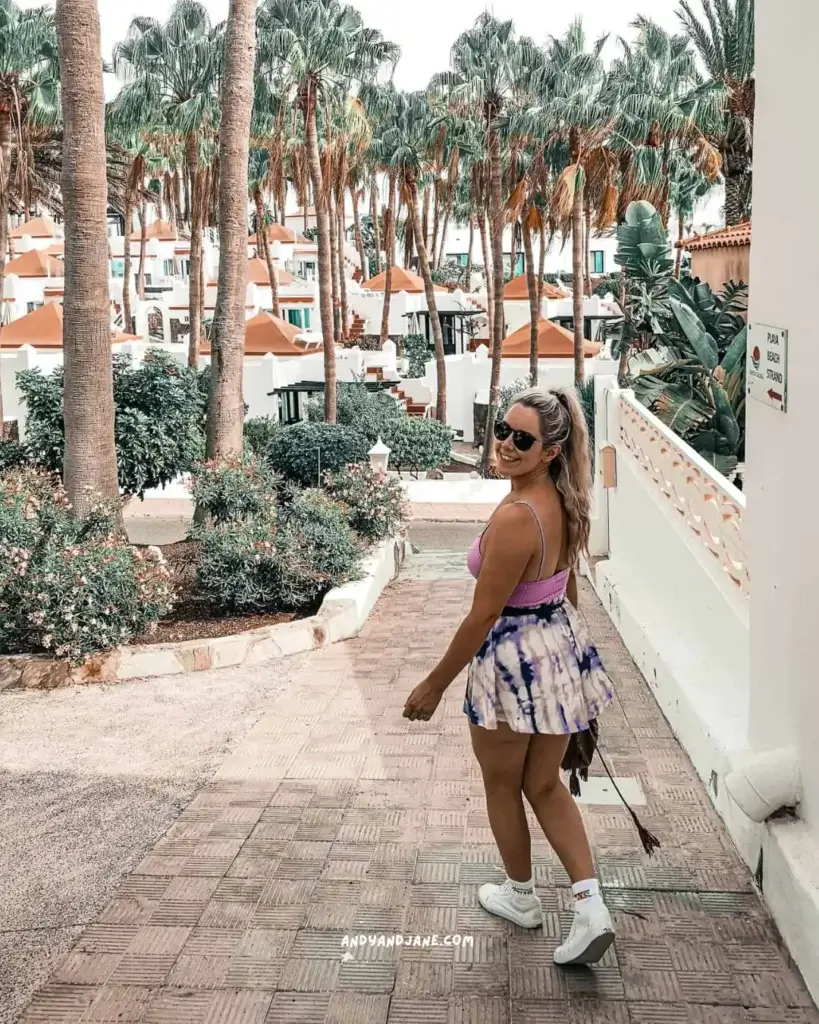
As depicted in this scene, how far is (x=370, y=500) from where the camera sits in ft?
41.4

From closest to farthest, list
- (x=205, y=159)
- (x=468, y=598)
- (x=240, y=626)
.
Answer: (x=240, y=626) → (x=468, y=598) → (x=205, y=159)

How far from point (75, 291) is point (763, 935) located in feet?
27.3

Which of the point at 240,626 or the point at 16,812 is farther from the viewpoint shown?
the point at 240,626

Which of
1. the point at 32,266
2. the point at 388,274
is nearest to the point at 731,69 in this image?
the point at 388,274

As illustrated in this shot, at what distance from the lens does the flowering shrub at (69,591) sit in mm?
8078

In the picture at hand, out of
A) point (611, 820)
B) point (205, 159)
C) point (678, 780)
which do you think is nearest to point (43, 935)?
point (611, 820)

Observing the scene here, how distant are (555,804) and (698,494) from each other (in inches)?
118

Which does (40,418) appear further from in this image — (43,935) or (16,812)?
(43,935)

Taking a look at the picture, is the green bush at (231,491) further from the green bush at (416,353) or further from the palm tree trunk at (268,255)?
the palm tree trunk at (268,255)

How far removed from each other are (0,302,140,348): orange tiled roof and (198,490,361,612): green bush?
23.8 metres

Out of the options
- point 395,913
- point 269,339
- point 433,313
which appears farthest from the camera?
point 433,313

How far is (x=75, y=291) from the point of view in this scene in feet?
33.8

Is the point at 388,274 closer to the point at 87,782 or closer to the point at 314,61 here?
the point at 314,61

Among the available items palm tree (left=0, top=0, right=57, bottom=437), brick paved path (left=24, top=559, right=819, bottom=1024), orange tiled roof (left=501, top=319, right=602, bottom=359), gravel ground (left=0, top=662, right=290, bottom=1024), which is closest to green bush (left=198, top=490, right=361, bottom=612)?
gravel ground (left=0, top=662, right=290, bottom=1024)
